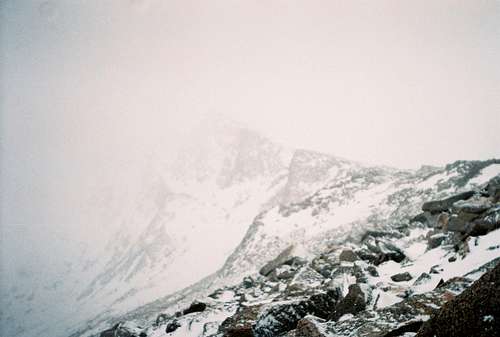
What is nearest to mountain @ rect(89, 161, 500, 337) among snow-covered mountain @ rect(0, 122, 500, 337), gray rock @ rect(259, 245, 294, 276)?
gray rock @ rect(259, 245, 294, 276)

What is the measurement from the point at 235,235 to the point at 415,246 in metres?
144

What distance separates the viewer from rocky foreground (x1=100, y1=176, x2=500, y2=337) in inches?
141

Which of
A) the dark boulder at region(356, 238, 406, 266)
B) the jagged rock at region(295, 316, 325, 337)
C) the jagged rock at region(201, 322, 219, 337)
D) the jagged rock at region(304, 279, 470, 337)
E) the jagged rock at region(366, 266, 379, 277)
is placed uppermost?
the jagged rock at region(304, 279, 470, 337)

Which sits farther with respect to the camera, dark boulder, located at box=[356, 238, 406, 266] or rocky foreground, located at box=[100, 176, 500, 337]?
dark boulder, located at box=[356, 238, 406, 266]

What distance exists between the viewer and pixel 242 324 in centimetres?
912

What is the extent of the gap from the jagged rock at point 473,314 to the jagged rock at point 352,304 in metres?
4.71

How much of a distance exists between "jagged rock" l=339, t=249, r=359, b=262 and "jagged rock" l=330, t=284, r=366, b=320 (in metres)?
9.17

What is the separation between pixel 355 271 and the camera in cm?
1345

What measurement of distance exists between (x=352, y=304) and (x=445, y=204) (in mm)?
19278

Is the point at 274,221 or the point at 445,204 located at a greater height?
the point at 445,204

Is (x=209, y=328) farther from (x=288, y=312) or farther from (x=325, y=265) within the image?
(x=325, y=265)

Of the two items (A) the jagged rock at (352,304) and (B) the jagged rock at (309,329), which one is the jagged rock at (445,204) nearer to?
(A) the jagged rock at (352,304)

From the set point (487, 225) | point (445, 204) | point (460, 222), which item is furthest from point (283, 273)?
point (445, 204)

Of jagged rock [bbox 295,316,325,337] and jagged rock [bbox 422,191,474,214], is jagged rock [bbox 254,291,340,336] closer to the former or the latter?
jagged rock [bbox 295,316,325,337]
